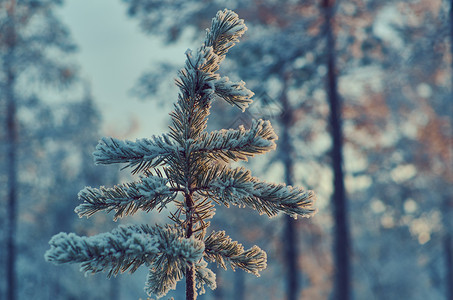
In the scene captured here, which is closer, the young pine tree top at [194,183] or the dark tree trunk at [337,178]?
the young pine tree top at [194,183]

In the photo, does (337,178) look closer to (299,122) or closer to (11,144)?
(299,122)

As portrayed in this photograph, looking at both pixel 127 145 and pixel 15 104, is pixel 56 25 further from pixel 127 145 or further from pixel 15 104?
pixel 127 145

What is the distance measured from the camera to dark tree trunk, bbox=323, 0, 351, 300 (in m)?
10.4

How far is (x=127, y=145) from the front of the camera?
2.67 meters

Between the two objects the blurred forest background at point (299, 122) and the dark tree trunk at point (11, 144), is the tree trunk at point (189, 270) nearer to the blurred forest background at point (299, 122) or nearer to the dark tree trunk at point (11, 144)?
the blurred forest background at point (299, 122)

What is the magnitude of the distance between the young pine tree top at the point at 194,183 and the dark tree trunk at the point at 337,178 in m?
7.93

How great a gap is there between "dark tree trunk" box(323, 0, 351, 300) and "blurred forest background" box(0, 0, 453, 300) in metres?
0.02

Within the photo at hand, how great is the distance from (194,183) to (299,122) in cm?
1194

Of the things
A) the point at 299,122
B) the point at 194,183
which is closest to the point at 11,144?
the point at 299,122

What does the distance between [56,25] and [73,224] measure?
360 inches

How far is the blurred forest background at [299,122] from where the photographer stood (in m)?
10.5

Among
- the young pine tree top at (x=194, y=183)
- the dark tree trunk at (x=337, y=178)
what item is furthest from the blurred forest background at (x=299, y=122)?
the young pine tree top at (x=194, y=183)

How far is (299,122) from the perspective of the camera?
1454 cm

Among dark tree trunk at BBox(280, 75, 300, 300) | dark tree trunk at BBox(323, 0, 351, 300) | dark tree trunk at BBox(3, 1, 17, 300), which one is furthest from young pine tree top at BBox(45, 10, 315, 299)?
dark tree trunk at BBox(3, 1, 17, 300)
